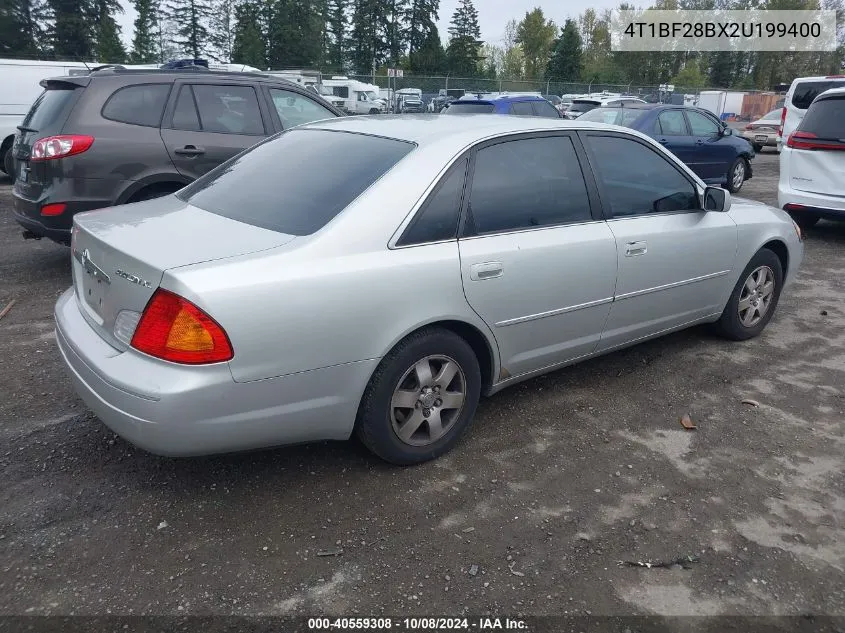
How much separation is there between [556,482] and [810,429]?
5.28ft

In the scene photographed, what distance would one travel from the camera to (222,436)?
8.70ft

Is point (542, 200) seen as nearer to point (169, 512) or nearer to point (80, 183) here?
point (169, 512)

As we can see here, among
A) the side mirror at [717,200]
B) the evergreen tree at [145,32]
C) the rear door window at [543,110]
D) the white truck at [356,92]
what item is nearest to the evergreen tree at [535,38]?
the evergreen tree at [145,32]

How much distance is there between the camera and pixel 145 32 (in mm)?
59688

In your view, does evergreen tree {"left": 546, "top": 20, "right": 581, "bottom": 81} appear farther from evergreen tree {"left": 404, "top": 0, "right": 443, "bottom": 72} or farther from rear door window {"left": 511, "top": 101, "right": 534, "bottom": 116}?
rear door window {"left": 511, "top": 101, "right": 534, "bottom": 116}

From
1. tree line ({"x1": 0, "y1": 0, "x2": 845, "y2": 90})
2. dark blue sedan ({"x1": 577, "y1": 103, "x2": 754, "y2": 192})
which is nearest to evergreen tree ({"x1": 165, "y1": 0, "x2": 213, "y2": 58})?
tree line ({"x1": 0, "y1": 0, "x2": 845, "y2": 90})

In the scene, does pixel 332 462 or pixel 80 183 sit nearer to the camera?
pixel 332 462

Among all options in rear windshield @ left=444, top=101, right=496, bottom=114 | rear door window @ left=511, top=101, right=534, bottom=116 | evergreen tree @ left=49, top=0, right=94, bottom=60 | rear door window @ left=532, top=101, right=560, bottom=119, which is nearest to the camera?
rear windshield @ left=444, top=101, right=496, bottom=114

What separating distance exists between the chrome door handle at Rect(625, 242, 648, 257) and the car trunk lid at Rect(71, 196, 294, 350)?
1.99m

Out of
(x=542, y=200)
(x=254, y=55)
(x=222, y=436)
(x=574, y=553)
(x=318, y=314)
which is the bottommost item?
(x=574, y=553)

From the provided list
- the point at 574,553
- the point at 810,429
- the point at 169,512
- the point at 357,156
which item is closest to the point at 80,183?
the point at 357,156

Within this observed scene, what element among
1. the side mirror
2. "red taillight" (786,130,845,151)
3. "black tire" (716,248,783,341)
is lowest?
"black tire" (716,248,783,341)

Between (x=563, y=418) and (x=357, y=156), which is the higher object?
(x=357, y=156)

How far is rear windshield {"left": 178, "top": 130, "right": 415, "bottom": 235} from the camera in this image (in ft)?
10.1
